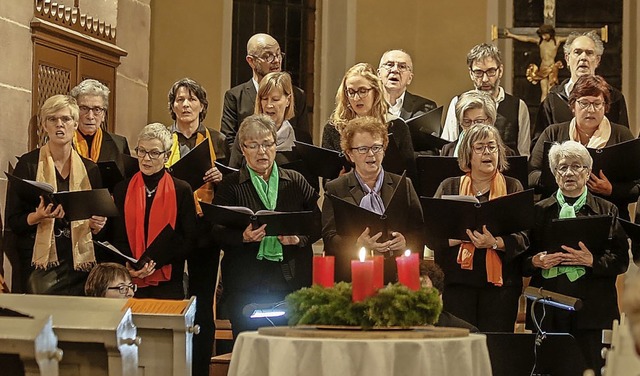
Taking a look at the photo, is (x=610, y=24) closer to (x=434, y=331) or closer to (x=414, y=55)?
(x=414, y=55)

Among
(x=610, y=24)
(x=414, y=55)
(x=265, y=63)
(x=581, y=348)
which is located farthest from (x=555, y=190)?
(x=610, y=24)

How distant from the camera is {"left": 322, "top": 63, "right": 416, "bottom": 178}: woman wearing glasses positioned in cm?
693

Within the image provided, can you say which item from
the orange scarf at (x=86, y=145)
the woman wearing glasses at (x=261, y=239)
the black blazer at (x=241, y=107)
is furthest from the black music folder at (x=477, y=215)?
the orange scarf at (x=86, y=145)

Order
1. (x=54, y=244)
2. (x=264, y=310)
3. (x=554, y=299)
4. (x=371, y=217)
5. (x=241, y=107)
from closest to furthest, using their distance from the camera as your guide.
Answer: (x=554, y=299)
(x=264, y=310)
(x=371, y=217)
(x=54, y=244)
(x=241, y=107)

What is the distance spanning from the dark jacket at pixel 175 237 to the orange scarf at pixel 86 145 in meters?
0.43

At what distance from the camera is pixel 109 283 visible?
19.7 feet

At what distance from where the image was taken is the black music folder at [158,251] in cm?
662

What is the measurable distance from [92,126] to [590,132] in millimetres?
2811

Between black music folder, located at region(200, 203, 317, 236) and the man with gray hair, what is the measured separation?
1.86 metres

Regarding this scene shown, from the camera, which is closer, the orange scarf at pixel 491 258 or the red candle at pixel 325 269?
the red candle at pixel 325 269

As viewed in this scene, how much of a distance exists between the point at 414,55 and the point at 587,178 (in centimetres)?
522

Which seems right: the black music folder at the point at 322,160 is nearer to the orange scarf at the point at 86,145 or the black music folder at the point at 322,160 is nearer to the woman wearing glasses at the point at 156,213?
the woman wearing glasses at the point at 156,213

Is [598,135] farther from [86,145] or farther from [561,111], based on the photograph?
[86,145]

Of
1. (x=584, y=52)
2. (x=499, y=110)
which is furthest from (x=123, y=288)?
(x=584, y=52)
